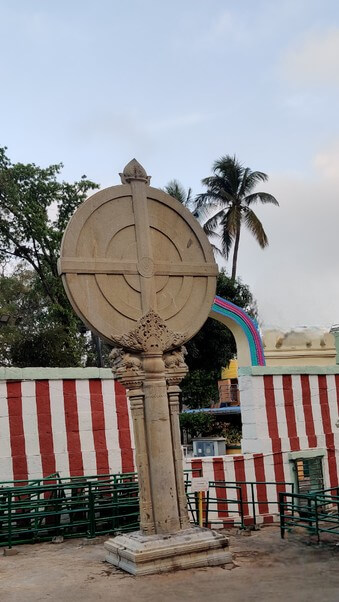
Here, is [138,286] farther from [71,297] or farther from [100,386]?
[100,386]

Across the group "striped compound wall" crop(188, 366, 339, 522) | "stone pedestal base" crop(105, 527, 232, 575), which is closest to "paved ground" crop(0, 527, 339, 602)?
"stone pedestal base" crop(105, 527, 232, 575)

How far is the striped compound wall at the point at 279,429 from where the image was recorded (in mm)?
13594

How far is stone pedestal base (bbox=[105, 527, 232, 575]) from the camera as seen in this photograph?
773 cm

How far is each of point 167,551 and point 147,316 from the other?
3.13 meters

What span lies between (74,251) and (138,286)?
1.07 m

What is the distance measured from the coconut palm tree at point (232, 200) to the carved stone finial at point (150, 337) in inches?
1015

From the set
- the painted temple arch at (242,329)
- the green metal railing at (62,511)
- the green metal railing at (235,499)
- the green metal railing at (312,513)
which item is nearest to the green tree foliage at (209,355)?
the painted temple arch at (242,329)

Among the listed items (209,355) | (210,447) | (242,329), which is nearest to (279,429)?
(242,329)

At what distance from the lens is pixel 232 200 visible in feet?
116

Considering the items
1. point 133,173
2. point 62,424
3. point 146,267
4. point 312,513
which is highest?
point 133,173

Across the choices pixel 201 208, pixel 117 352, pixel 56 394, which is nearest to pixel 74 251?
pixel 117 352

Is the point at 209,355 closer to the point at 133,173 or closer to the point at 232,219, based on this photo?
the point at 232,219

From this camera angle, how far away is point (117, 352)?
28.2ft

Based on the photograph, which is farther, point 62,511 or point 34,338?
point 34,338
